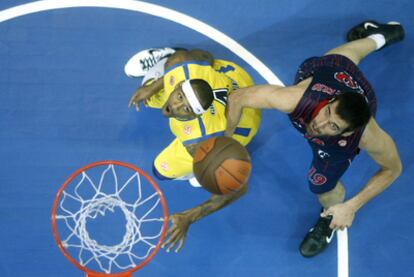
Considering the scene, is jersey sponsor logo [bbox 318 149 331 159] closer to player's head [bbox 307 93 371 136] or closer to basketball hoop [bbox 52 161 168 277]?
player's head [bbox 307 93 371 136]

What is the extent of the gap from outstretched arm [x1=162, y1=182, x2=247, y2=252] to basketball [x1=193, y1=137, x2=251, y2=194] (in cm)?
22

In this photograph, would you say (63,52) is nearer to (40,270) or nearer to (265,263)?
(40,270)

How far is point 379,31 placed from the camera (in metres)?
4.69

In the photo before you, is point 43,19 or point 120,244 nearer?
point 120,244

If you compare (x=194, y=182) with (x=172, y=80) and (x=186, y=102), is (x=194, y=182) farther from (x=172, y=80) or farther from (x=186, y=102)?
(x=186, y=102)

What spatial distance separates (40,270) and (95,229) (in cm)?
60

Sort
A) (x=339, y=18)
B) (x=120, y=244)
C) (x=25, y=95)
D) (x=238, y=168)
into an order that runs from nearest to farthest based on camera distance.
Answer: (x=238, y=168), (x=120, y=244), (x=25, y=95), (x=339, y=18)

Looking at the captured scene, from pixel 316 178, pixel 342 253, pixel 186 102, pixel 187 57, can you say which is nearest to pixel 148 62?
pixel 187 57

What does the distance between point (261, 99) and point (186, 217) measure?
104 cm

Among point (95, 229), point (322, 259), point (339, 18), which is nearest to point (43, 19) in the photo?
point (95, 229)

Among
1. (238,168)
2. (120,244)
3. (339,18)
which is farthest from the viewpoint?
(339,18)

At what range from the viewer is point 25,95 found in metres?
4.61

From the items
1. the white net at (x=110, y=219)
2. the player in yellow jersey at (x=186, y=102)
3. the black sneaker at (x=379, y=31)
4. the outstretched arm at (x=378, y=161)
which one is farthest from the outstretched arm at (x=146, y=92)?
the black sneaker at (x=379, y=31)

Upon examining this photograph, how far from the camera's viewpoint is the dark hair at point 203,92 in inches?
138
